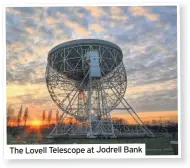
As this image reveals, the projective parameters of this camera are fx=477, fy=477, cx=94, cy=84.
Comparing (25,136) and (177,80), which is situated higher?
(177,80)

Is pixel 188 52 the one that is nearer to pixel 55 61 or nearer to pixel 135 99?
pixel 135 99

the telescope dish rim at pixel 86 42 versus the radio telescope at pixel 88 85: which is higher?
the telescope dish rim at pixel 86 42

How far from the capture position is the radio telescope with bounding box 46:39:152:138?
7.21 m

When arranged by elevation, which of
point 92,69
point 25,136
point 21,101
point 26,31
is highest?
point 26,31

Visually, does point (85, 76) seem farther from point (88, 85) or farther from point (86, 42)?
point (86, 42)

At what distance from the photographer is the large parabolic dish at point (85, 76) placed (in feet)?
23.7

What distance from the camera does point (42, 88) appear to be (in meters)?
7.21

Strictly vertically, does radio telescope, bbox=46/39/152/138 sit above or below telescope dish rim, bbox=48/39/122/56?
below

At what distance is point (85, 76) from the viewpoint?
729cm

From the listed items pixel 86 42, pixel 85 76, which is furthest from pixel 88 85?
pixel 86 42

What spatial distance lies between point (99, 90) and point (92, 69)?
1.12 feet

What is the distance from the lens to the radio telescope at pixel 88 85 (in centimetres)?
721

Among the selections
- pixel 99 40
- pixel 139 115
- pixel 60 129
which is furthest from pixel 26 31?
pixel 139 115

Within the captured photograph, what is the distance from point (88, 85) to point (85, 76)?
15 cm
